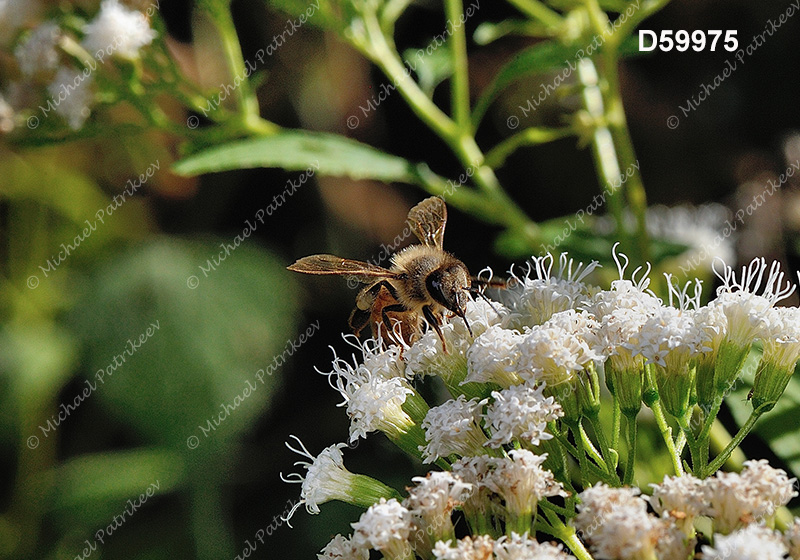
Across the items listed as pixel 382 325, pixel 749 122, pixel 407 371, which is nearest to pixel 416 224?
pixel 382 325

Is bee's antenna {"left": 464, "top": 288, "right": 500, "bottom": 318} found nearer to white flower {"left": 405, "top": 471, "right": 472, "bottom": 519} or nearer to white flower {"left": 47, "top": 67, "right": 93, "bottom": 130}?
white flower {"left": 405, "top": 471, "right": 472, "bottom": 519}

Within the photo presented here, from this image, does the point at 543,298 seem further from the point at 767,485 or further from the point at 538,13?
the point at 538,13

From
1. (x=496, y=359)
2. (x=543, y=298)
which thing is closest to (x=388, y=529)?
(x=496, y=359)

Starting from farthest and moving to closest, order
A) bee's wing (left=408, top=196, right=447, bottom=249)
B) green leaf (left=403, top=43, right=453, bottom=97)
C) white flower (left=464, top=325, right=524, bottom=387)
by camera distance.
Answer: green leaf (left=403, top=43, right=453, bottom=97) → bee's wing (left=408, top=196, right=447, bottom=249) → white flower (left=464, top=325, right=524, bottom=387)

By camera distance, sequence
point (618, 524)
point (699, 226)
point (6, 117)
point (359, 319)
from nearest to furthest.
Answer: point (618, 524)
point (359, 319)
point (6, 117)
point (699, 226)

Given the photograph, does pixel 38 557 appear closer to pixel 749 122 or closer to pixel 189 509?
pixel 189 509

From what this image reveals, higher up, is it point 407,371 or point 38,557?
point 407,371

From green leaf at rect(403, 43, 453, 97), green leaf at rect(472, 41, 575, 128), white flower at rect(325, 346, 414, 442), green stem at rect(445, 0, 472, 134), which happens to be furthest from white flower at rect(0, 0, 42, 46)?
white flower at rect(325, 346, 414, 442)
